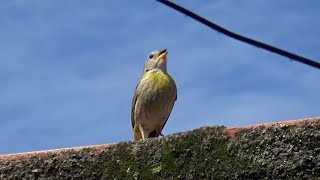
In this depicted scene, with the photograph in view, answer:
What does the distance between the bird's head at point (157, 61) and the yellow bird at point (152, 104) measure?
39cm

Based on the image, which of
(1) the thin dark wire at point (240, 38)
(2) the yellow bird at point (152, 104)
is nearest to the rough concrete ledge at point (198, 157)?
(1) the thin dark wire at point (240, 38)

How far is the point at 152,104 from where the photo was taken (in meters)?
6.65

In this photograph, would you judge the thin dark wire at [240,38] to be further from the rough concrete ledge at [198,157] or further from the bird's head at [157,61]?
the bird's head at [157,61]

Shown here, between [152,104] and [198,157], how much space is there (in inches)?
115

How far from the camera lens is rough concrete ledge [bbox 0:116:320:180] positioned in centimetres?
357

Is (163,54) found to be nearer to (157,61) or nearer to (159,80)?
(157,61)

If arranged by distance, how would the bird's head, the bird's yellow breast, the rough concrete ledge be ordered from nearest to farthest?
the rough concrete ledge → the bird's yellow breast → the bird's head

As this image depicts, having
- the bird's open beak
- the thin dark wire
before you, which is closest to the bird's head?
the bird's open beak

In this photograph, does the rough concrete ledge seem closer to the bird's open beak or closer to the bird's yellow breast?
the bird's yellow breast

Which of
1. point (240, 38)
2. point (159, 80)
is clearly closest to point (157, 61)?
point (159, 80)

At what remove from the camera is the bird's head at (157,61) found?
7613 mm

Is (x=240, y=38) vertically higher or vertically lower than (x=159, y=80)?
lower

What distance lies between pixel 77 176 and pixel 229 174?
762mm

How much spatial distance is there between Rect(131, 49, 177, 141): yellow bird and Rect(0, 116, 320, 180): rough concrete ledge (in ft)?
7.92
